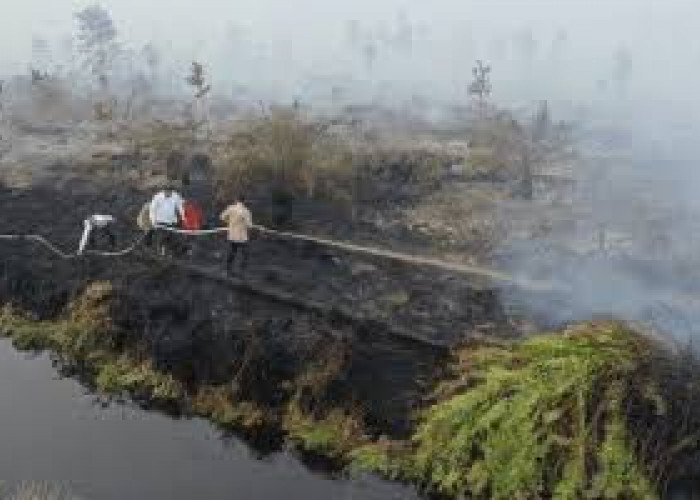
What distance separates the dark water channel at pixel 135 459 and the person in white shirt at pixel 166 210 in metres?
4.17

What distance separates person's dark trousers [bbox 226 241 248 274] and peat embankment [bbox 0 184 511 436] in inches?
8.1

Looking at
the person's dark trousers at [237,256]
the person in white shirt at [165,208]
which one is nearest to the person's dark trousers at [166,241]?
the person in white shirt at [165,208]

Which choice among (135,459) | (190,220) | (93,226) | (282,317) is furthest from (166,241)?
(135,459)

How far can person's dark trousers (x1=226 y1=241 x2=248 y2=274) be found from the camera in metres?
18.9

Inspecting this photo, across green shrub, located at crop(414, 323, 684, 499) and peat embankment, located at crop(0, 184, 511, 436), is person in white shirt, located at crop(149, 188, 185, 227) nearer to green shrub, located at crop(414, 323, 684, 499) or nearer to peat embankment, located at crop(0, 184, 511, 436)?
peat embankment, located at crop(0, 184, 511, 436)

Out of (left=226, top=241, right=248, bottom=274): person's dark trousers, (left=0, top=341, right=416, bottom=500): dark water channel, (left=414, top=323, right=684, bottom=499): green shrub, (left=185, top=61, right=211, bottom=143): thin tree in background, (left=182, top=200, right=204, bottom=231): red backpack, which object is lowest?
(left=0, top=341, right=416, bottom=500): dark water channel

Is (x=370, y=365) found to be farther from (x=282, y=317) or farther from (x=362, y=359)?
(x=282, y=317)

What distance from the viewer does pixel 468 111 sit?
39.3m

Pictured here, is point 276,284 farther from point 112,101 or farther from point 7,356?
point 112,101

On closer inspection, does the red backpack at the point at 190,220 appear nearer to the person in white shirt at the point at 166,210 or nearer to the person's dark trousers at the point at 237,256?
the person in white shirt at the point at 166,210

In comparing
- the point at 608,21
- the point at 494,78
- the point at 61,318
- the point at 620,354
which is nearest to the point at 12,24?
the point at 608,21

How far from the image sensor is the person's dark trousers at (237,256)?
744 inches

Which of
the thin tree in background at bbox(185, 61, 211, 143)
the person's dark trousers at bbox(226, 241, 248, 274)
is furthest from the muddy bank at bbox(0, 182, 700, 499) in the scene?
the thin tree in background at bbox(185, 61, 211, 143)

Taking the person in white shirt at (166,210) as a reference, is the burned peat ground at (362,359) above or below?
below
